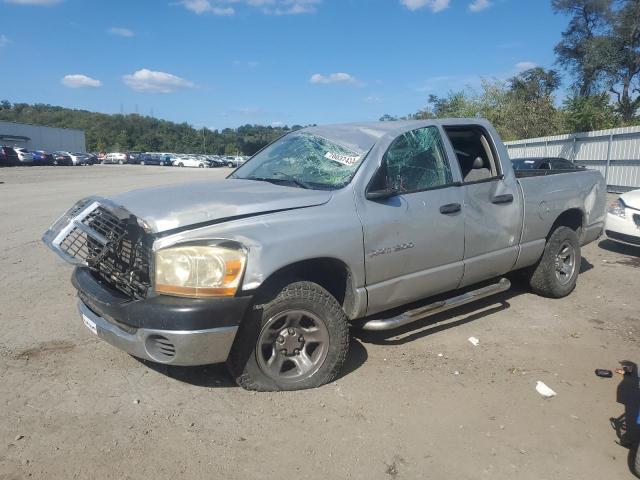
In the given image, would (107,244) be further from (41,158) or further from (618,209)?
(41,158)

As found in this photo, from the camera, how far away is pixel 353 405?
3.44 metres

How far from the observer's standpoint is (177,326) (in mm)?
3068

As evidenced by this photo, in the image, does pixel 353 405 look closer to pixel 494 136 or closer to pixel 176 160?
pixel 494 136

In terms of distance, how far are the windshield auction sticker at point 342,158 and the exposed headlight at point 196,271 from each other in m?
1.40

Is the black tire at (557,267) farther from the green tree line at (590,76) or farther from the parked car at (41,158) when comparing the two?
the parked car at (41,158)

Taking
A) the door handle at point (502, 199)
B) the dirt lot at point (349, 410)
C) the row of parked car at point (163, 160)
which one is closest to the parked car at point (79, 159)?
the row of parked car at point (163, 160)

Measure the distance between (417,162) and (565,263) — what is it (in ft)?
8.51

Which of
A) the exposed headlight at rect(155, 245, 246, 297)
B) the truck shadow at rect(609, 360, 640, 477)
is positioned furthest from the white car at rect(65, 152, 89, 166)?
the truck shadow at rect(609, 360, 640, 477)

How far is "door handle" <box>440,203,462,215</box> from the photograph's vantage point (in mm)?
4254

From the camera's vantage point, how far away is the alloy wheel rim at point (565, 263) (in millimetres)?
5702

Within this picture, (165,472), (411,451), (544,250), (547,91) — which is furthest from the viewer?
(547,91)

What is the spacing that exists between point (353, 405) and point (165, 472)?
125 centimetres

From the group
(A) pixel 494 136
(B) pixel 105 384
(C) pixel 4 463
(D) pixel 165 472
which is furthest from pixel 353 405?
(A) pixel 494 136

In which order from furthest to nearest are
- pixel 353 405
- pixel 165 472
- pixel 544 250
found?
1. pixel 544 250
2. pixel 353 405
3. pixel 165 472
